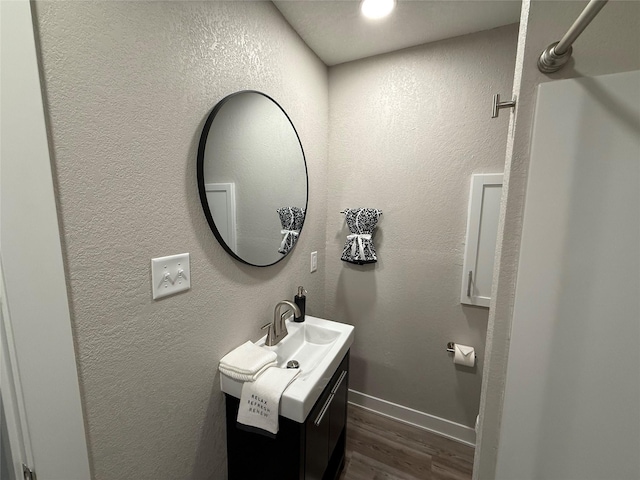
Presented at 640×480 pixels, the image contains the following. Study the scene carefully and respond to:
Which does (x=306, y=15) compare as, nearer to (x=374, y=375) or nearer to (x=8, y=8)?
(x=8, y=8)

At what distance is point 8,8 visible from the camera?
46 cm

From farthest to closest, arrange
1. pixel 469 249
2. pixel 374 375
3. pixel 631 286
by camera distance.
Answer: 1. pixel 374 375
2. pixel 469 249
3. pixel 631 286

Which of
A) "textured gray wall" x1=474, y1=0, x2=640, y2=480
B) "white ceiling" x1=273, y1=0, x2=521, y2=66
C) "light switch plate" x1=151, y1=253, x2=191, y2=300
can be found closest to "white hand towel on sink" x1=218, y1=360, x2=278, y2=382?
"light switch plate" x1=151, y1=253, x2=191, y2=300

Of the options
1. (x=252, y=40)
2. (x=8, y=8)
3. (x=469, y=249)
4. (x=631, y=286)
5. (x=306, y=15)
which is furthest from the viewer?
(x=469, y=249)

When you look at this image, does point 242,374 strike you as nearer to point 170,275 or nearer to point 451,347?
point 170,275

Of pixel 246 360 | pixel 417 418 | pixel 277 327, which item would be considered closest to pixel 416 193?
pixel 277 327

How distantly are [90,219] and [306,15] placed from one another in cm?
132

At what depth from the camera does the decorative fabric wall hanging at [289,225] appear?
4.29 feet

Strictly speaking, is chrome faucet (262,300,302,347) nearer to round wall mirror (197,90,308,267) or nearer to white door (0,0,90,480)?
round wall mirror (197,90,308,267)

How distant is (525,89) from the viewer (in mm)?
633

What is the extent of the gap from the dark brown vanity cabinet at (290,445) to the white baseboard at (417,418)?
67 centimetres

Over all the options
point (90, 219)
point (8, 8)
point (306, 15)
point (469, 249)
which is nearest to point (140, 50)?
point (8, 8)

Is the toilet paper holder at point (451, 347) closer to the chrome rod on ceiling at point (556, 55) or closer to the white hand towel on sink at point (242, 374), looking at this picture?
the white hand towel on sink at point (242, 374)

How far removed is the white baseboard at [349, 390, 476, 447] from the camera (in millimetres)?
1563
